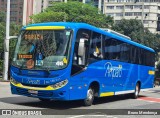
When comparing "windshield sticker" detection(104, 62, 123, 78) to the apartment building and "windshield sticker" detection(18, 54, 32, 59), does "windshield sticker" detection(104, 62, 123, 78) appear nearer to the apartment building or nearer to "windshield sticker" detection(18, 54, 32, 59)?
"windshield sticker" detection(18, 54, 32, 59)

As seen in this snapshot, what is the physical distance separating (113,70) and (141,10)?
355 feet

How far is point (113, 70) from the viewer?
55.6 feet

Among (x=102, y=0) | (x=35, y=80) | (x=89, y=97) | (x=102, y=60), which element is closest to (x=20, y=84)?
(x=35, y=80)

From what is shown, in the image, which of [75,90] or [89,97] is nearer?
[75,90]

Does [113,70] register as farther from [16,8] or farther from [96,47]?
[16,8]

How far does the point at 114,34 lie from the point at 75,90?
4859 mm

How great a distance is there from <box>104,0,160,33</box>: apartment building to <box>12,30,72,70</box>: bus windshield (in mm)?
107610

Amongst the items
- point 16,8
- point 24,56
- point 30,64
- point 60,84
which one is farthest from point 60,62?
point 16,8

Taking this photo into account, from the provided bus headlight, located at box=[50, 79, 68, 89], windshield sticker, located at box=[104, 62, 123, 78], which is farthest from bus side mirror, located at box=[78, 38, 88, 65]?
windshield sticker, located at box=[104, 62, 123, 78]

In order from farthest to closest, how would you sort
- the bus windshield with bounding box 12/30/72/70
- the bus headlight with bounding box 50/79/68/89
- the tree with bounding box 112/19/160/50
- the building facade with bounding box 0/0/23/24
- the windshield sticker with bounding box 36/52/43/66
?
the building facade with bounding box 0/0/23/24 → the tree with bounding box 112/19/160/50 → the windshield sticker with bounding box 36/52/43/66 → the bus windshield with bounding box 12/30/72/70 → the bus headlight with bounding box 50/79/68/89

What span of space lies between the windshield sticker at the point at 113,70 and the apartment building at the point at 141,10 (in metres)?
103

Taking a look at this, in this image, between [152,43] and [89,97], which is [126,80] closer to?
[89,97]

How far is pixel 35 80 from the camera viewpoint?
1305cm

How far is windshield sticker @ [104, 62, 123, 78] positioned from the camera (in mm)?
16228
